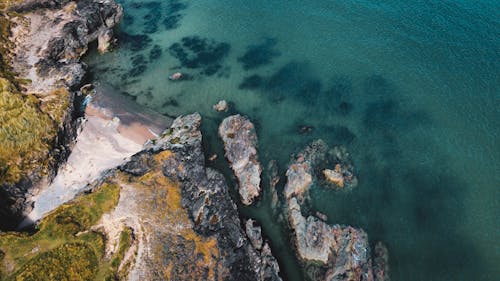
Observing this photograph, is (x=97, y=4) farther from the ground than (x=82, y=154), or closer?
farther from the ground

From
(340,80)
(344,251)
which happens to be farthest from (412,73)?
(344,251)

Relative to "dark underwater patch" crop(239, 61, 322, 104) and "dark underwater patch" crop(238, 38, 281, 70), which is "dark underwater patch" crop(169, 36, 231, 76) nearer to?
"dark underwater patch" crop(238, 38, 281, 70)

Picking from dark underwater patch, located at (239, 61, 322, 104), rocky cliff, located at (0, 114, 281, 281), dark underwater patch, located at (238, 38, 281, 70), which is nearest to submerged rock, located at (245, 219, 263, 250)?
rocky cliff, located at (0, 114, 281, 281)

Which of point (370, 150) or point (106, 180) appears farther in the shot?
point (370, 150)

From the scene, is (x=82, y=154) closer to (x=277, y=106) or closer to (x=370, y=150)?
(x=277, y=106)

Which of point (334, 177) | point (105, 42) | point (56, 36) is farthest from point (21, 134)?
point (334, 177)

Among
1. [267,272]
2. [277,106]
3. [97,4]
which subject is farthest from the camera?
[97,4]

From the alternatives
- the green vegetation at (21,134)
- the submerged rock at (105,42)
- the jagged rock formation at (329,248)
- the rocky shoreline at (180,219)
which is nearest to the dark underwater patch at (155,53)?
the submerged rock at (105,42)
